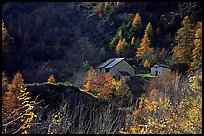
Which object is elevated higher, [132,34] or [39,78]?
[132,34]

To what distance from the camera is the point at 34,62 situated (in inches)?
1711

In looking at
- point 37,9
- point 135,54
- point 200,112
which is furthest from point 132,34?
point 200,112

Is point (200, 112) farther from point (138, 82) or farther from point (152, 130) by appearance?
point (138, 82)

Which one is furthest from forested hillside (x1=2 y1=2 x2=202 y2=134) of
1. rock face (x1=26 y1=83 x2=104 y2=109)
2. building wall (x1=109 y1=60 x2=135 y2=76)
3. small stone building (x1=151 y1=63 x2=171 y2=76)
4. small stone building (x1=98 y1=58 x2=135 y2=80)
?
rock face (x1=26 y1=83 x2=104 y2=109)

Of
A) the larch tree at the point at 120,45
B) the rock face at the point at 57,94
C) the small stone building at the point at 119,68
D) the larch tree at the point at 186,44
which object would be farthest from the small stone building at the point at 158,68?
the rock face at the point at 57,94

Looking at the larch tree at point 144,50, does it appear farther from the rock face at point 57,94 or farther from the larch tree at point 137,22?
the rock face at point 57,94

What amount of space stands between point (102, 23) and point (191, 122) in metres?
47.4

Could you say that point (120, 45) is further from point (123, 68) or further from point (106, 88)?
point (106, 88)

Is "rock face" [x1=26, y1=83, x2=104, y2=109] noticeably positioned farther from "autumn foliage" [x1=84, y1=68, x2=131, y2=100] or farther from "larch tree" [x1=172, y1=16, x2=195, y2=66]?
"larch tree" [x1=172, y1=16, x2=195, y2=66]

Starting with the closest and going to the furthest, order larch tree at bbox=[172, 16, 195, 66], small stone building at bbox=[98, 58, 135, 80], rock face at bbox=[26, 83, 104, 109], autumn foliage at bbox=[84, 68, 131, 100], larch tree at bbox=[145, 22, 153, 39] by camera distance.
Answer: rock face at bbox=[26, 83, 104, 109] < autumn foliage at bbox=[84, 68, 131, 100] < larch tree at bbox=[172, 16, 195, 66] < small stone building at bbox=[98, 58, 135, 80] < larch tree at bbox=[145, 22, 153, 39]

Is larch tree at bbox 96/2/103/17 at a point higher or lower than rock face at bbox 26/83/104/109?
higher

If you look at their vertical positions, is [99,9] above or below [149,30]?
above

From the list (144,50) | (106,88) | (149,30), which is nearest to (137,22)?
(149,30)

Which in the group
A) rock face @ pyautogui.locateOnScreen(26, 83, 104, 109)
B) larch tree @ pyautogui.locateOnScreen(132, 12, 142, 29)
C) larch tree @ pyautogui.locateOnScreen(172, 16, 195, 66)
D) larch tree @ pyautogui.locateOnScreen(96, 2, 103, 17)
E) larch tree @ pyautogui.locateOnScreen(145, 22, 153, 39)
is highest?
larch tree @ pyautogui.locateOnScreen(96, 2, 103, 17)
